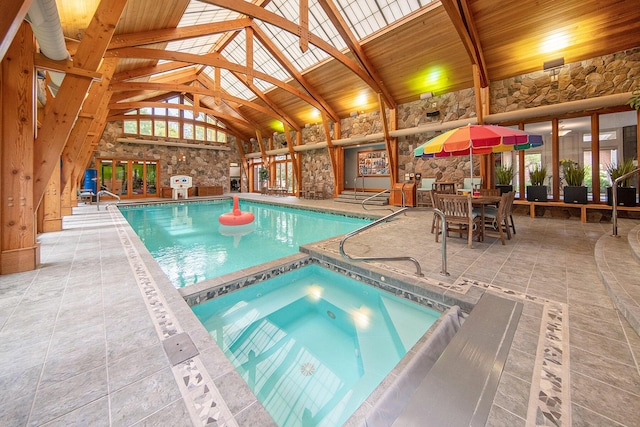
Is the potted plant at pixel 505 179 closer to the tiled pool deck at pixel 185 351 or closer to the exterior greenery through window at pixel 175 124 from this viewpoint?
the tiled pool deck at pixel 185 351

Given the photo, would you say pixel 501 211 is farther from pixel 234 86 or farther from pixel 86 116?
pixel 234 86

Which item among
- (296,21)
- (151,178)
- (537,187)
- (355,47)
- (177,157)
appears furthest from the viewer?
(177,157)

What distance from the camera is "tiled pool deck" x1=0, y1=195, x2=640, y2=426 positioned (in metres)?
1.17

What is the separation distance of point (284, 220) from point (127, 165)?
1050cm

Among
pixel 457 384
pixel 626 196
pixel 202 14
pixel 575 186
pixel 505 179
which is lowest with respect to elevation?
pixel 457 384

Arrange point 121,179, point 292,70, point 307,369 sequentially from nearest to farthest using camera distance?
point 307,369 < point 292,70 < point 121,179

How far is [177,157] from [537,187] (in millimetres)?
15895

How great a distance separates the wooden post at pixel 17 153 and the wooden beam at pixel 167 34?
3433 millimetres

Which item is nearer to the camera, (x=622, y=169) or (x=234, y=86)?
(x=622, y=169)

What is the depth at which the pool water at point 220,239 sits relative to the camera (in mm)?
3859

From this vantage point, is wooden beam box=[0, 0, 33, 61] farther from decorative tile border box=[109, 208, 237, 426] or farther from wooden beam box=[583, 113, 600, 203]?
wooden beam box=[583, 113, 600, 203]

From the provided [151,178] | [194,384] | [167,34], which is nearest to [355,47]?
[167,34]

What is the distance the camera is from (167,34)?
245 inches

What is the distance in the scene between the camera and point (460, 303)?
229 centimetres
